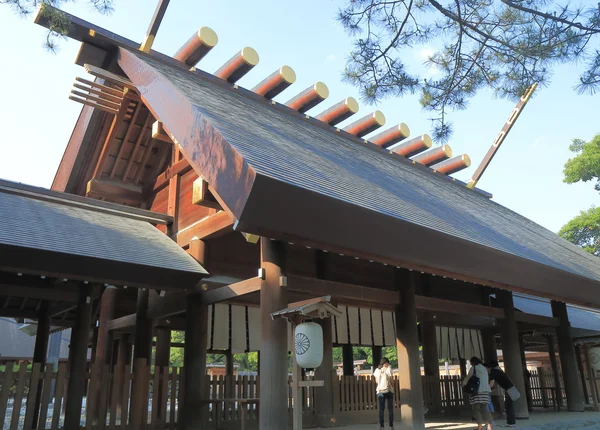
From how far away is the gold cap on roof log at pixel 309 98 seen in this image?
9867mm

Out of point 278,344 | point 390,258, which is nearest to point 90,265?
point 278,344

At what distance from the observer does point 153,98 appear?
6559mm

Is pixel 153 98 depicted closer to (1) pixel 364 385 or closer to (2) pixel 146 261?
(2) pixel 146 261

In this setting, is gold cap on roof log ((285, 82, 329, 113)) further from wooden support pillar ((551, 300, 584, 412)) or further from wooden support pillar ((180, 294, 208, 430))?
wooden support pillar ((551, 300, 584, 412))

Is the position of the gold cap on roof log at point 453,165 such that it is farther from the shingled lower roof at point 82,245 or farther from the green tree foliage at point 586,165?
the green tree foliage at point 586,165

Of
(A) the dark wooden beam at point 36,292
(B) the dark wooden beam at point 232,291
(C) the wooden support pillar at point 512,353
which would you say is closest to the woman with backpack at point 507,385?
(C) the wooden support pillar at point 512,353

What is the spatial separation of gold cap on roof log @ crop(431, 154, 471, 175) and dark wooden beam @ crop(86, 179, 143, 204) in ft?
27.7

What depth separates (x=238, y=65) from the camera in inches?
358

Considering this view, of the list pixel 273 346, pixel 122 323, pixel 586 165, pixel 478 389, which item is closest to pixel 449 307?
pixel 478 389

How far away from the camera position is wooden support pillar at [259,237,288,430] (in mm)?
5312

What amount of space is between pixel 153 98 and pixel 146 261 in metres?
2.25

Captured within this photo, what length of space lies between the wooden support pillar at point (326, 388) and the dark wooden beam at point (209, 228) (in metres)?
2.38

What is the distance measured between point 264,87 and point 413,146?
A: 14.9ft

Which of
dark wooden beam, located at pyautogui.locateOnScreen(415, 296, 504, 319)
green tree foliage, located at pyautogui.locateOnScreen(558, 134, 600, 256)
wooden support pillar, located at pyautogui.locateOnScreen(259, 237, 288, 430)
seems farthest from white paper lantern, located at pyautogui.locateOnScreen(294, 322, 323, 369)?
green tree foliage, located at pyautogui.locateOnScreen(558, 134, 600, 256)
